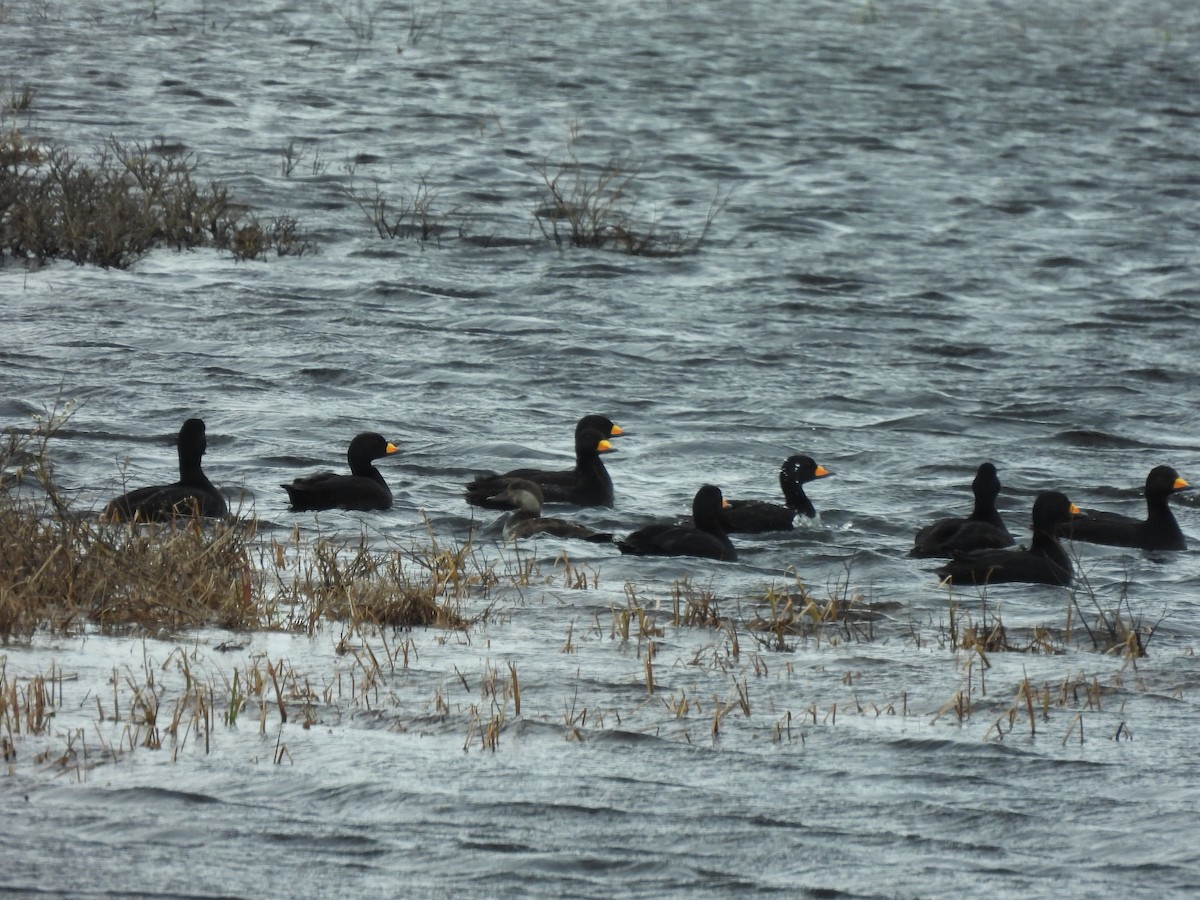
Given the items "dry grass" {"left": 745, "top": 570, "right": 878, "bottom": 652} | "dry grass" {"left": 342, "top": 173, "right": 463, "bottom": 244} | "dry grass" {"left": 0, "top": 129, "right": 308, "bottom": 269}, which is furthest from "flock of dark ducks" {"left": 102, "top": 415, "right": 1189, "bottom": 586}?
"dry grass" {"left": 342, "top": 173, "right": 463, "bottom": 244}

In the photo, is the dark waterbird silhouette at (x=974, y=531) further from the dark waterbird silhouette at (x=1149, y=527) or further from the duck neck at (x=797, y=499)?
the duck neck at (x=797, y=499)


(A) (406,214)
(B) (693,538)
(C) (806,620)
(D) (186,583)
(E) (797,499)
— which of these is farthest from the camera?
(A) (406,214)

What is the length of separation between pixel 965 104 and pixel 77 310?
62.7 feet

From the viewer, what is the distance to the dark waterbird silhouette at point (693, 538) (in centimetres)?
1084

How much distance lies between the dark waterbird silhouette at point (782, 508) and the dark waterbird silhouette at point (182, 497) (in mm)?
3138

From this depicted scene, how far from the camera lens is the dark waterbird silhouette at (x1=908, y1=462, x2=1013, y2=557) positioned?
11219 mm

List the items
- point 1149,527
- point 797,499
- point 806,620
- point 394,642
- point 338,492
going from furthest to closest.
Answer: point 797,499 → point 1149,527 → point 338,492 → point 806,620 → point 394,642

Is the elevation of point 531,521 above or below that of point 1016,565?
→ above

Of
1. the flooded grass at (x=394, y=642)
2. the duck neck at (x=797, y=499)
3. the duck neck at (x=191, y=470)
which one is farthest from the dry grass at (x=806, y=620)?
the duck neck at (x=191, y=470)

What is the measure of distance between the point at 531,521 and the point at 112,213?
8904mm

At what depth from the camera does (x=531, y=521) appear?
1150 centimetres

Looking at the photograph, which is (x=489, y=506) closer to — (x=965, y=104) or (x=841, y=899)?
(x=841, y=899)

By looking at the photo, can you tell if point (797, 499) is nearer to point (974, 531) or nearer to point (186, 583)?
point (974, 531)

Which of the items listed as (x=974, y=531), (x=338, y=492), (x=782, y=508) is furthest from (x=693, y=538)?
(x=338, y=492)
